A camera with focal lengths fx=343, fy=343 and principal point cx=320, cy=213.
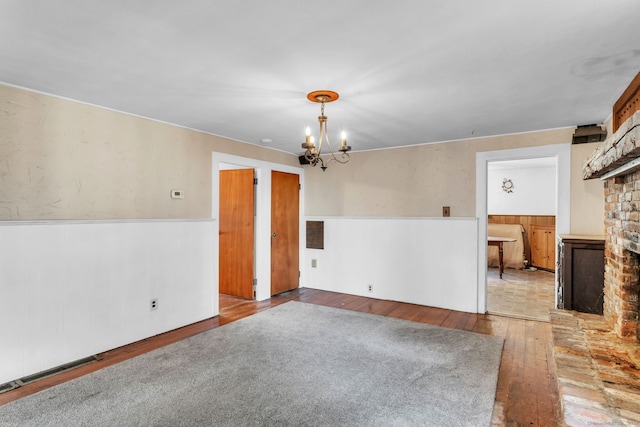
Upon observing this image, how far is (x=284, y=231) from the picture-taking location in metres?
5.38

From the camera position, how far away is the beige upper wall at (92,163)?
2623 mm

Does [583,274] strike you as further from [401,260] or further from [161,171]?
[161,171]

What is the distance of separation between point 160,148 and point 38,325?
1.88 metres

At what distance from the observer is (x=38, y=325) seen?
265 cm

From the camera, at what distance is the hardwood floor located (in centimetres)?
220

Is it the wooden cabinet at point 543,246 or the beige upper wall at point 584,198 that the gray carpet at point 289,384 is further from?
the wooden cabinet at point 543,246

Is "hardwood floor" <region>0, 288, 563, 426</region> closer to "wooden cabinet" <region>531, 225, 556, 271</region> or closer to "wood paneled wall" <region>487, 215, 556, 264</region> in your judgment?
"wooden cabinet" <region>531, 225, 556, 271</region>

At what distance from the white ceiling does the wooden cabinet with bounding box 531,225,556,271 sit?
4.62 metres

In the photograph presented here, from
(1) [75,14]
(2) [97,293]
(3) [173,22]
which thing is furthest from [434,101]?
(2) [97,293]

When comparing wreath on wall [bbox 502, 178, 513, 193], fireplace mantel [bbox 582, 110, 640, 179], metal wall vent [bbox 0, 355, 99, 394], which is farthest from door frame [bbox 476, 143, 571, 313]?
wreath on wall [bbox 502, 178, 513, 193]

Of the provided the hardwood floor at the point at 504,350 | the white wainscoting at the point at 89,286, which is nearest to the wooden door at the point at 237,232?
the hardwood floor at the point at 504,350

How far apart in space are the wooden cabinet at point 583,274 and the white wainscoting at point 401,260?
1190 mm

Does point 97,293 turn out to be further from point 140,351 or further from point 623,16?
point 623,16

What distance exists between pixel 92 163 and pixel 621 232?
13.8ft
